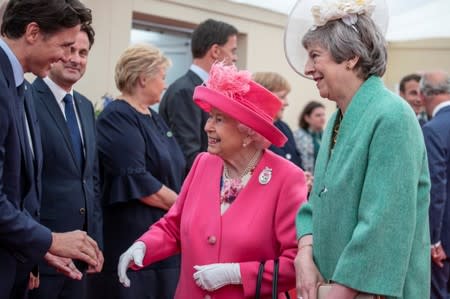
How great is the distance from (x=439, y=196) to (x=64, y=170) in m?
2.63

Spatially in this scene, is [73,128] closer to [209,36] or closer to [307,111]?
[209,36]

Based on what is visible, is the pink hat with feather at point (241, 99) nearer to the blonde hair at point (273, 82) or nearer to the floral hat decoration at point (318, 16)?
the floral hat decoration at point (318, 16)

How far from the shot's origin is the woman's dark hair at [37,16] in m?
2.89

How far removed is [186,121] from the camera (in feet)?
16.1

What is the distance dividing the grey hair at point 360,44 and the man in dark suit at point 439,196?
8.56 feet

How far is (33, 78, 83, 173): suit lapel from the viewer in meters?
3.73

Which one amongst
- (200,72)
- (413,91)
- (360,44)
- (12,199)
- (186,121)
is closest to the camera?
(360,44)

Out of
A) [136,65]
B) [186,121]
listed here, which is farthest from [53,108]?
[186,121]

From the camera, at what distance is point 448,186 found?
513 centimetres

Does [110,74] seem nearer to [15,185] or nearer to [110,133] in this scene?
[110,133]

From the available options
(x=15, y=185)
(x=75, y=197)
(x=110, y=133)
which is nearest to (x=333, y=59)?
(x=15, y=185)

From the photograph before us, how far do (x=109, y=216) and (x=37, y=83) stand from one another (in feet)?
3.17

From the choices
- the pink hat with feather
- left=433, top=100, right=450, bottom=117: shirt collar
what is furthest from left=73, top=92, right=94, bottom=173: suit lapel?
left=433, top=100, right=450, bottom=117: shirt collar

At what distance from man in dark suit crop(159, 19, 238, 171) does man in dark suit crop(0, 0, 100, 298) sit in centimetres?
182
